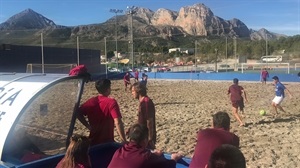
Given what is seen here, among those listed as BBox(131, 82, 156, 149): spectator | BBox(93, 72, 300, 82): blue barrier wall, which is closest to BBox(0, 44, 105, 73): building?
BBox(93, 72, 300, 82): blue barrier wall

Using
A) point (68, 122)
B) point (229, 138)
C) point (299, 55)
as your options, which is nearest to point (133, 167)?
point (229, 138)

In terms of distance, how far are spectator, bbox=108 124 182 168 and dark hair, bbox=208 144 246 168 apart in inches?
41.6

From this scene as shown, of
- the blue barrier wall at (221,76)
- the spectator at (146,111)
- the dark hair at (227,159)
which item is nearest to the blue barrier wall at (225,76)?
the blue barrier wall at (221,76)

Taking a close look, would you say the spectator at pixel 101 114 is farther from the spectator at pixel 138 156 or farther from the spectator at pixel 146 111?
the spectator at pixel 138 156

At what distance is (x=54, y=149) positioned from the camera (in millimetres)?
5020

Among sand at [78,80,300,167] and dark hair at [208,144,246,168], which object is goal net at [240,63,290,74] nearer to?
sand at [78,80,300,167]

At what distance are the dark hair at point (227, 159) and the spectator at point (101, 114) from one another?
2419 mm

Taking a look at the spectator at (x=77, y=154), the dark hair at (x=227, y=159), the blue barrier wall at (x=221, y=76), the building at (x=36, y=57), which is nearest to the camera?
the dark hair at (x=227, y=159)

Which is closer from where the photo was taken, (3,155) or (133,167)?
(133,167)

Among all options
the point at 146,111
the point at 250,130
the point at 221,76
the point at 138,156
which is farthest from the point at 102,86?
the point at 221,76

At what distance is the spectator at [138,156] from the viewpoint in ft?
11.3

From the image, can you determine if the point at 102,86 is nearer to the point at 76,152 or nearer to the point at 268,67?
the point at 76,152

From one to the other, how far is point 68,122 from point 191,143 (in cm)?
428

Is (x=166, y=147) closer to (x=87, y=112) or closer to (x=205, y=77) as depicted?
(x=87, y=112)
